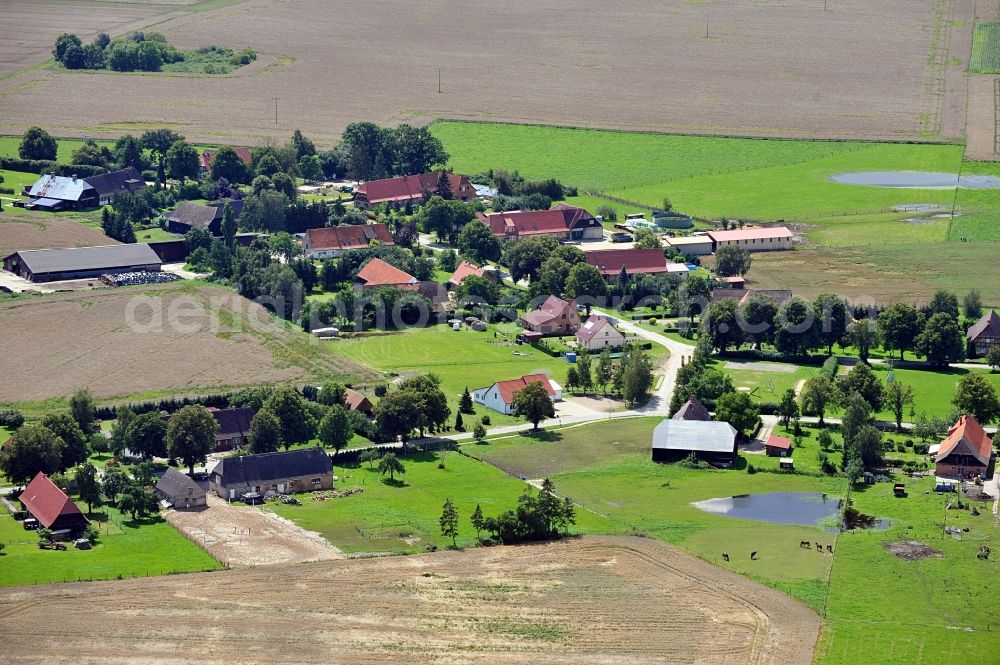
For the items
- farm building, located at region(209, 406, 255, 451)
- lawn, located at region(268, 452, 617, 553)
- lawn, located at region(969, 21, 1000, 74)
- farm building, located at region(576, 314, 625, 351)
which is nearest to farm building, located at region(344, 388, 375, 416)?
farm building, located at region(209, 406, 255, 451)

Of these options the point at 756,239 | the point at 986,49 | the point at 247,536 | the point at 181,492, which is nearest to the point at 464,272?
the point at 756,239

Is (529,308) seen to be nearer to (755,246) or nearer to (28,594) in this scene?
(755,246)

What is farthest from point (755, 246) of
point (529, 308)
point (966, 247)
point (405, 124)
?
point (405, 124)

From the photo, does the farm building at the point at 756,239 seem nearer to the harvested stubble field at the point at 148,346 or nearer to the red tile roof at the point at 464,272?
the red tile roof at the point at 464,272

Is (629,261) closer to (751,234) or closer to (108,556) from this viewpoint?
(751,234)

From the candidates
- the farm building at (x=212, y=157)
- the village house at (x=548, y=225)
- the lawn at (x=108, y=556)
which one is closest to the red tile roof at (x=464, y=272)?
the village house at (x=548, y=225)

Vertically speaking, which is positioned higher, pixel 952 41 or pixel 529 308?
pixel 952 41
